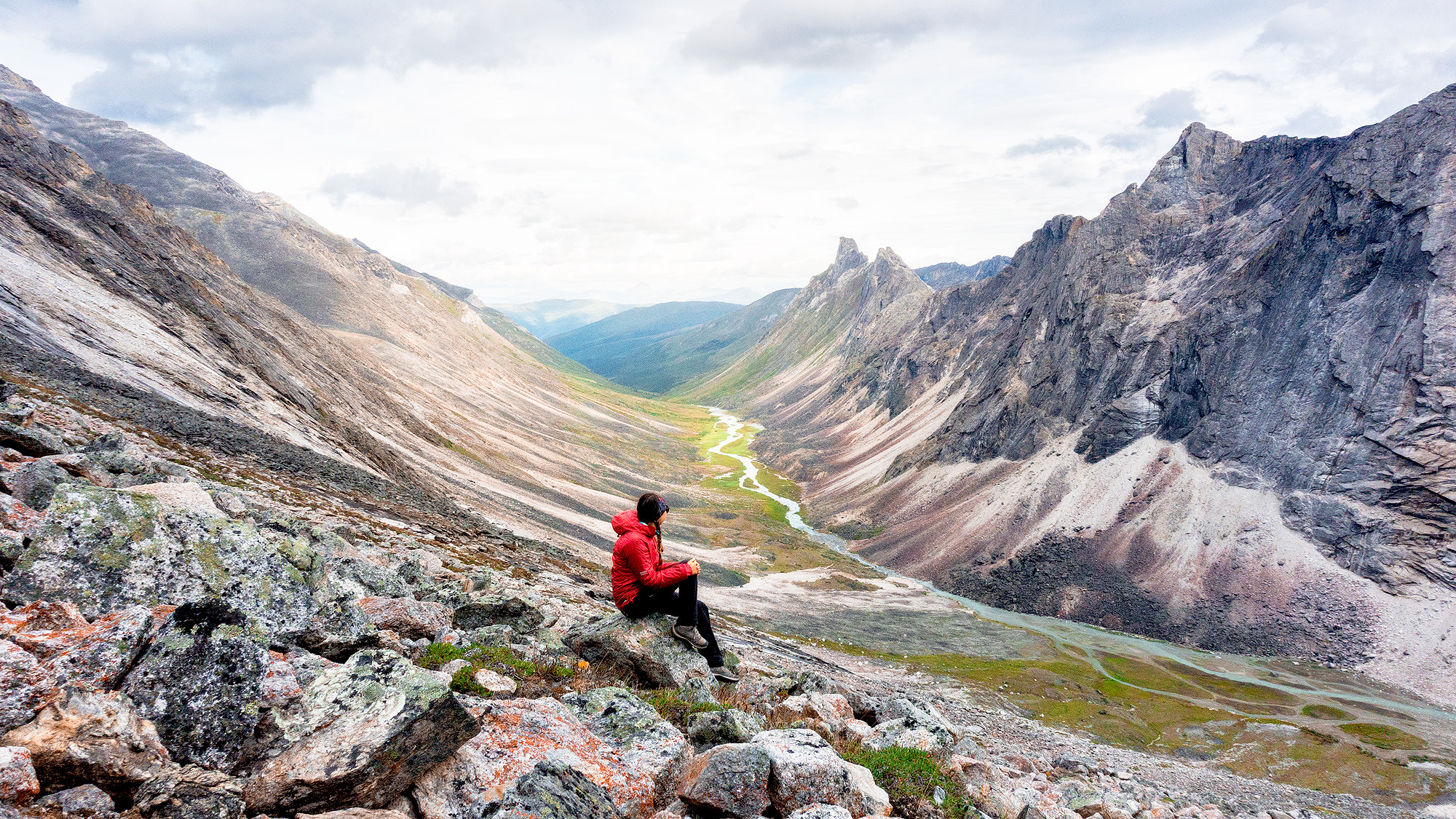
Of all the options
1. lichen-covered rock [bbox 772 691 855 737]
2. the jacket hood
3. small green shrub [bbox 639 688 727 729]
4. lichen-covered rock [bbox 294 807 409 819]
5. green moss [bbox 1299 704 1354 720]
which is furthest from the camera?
green moss [bbox 1299 704 1354 720]

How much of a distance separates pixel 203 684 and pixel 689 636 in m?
9.46

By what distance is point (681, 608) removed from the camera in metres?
14.3

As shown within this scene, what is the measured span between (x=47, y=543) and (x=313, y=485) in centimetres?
2896

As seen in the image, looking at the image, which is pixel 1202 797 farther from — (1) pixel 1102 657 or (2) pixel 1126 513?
(2) pixel 1126 513

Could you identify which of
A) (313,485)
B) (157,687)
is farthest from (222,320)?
(157,687)

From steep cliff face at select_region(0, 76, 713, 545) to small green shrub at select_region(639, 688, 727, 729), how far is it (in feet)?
108

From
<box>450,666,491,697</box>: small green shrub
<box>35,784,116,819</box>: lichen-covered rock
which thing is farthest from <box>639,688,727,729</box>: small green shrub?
<box>35,784,116,819</box>: lichen-covered rock

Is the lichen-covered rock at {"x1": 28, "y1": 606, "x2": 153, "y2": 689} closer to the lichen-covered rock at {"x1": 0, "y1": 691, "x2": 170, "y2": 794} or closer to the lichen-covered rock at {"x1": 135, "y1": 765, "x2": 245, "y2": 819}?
the lichen-covered rock at {"x1": 0, "y1": 691, "x2": 170, "y2": 794}

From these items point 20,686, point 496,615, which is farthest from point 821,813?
point 496,615

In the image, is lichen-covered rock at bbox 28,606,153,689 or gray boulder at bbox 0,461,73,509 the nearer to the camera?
lichen-covered rock at bbox 28,606,153,689

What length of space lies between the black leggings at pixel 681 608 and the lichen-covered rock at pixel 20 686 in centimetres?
916

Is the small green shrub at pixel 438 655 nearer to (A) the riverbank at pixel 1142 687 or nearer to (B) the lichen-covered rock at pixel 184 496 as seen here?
(B) the lichen-covered rock at pixel 184 496

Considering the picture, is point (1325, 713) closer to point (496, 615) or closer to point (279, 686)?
point (496, 615)

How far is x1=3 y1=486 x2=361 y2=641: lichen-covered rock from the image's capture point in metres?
7.70
